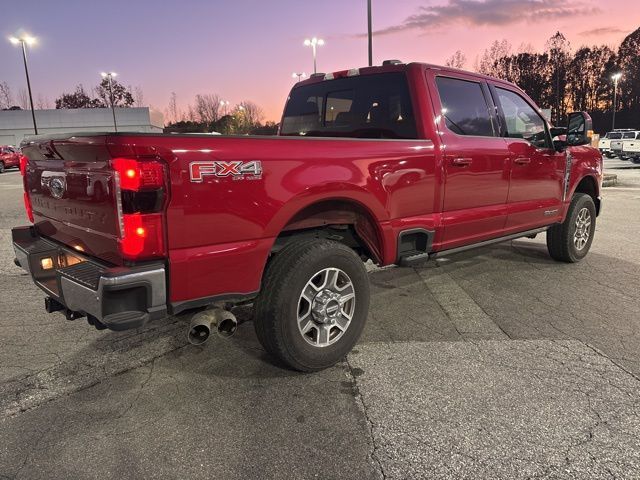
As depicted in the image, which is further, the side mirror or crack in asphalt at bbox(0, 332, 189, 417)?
the side mirror

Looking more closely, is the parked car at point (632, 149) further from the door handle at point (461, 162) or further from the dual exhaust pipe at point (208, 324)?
the dual exhaust pipe at point (208, 324)

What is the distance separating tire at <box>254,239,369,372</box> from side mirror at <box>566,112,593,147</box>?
3.16 metres

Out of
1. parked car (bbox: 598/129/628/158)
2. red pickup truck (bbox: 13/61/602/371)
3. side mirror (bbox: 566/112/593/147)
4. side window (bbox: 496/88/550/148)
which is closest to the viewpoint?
→ red pickup truck (bbox: 13/61/602/371)

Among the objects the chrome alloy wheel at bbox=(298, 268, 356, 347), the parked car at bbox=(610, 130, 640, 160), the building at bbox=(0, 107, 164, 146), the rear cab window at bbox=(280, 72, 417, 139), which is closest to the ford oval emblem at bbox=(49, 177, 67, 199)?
the chrome alloy wheel at bbox=(298, 268, 356, 347)

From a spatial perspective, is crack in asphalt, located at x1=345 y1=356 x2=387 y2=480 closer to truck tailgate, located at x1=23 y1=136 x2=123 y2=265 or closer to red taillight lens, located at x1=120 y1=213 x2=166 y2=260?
red taillight lens, located at x1=120 y1=213 x2=166 y2=260

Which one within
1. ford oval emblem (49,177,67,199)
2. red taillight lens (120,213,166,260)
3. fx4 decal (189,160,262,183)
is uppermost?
fx4 decal (189,160,262,183)

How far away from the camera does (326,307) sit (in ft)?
10.4

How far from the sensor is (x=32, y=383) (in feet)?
10.1

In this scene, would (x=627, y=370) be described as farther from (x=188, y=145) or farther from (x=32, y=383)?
(x=32, y=383)

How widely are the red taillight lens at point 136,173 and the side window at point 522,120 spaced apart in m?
3.51

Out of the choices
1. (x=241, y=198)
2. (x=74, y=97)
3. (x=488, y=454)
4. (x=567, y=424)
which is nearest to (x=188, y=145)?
(x=241, y=198)

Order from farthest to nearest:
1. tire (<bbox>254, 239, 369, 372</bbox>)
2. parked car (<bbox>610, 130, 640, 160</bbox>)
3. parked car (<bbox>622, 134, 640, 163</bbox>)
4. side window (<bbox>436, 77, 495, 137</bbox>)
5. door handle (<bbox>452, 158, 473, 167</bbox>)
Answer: parked car (<bbox>610, 130, 640, 160</bbox>) → parked car (<bbox>622, 134, 640, 163</bbox>) → side window (<bbox>436, 77, 495, 137</bbox>) → door handle (<bbox>452, 158, 473, 167</bbox>) → tire (<bbox>254, 239, 369, 372</bbox>)

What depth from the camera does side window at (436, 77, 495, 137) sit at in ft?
13.2

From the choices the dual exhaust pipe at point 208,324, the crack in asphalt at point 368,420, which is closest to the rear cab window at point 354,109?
the crack in asphalt at point 368,420
